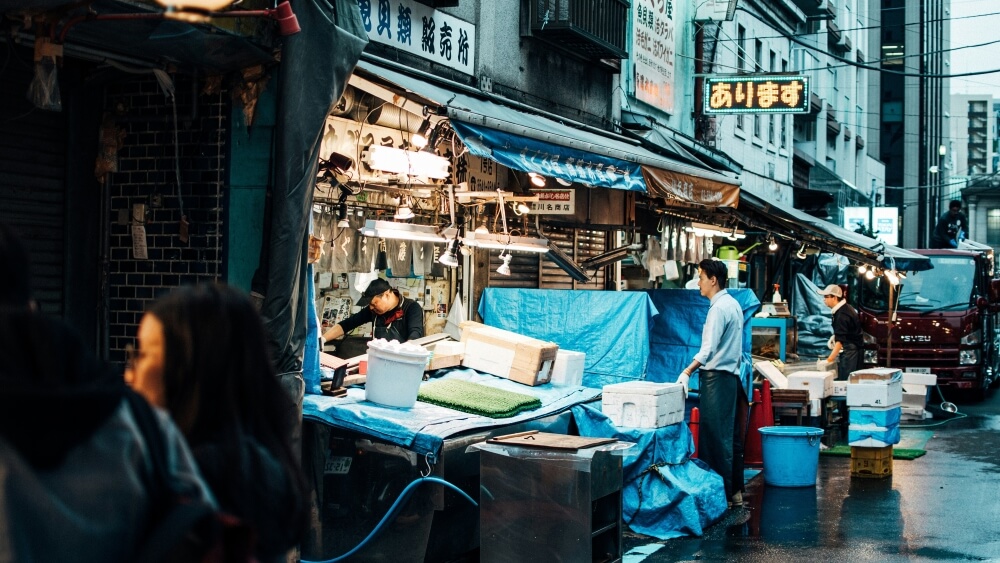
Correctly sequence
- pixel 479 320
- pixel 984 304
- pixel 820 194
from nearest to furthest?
pixel 479 320 < pixel 984 304 < pixel 820 194

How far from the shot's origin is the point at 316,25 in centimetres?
741

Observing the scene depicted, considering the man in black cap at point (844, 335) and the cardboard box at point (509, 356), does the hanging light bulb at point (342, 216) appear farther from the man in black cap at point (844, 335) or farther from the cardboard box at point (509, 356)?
the man in black cap at point (844, 335)

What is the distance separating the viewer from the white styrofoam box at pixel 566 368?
11.1m

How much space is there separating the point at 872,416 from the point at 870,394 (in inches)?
10.1

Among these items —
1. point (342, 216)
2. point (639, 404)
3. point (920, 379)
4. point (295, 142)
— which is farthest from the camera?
point (920, 379)

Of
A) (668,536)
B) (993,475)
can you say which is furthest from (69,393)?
(993,475)

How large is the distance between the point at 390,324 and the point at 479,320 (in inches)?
72.9

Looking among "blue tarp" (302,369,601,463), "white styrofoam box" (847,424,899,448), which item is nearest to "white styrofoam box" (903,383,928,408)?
"white styrofoam box" (847,424,899,448)

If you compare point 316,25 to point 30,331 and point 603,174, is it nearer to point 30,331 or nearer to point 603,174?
point 603,174

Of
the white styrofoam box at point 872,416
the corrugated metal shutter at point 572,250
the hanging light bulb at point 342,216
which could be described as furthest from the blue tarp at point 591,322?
the hanging light bulb at point 342,216

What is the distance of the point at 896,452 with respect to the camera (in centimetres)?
1547

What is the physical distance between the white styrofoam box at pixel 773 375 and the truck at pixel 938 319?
6.33 meters

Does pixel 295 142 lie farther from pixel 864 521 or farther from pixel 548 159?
pixel 864 521

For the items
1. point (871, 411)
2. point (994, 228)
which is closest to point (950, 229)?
point (871, 411)
